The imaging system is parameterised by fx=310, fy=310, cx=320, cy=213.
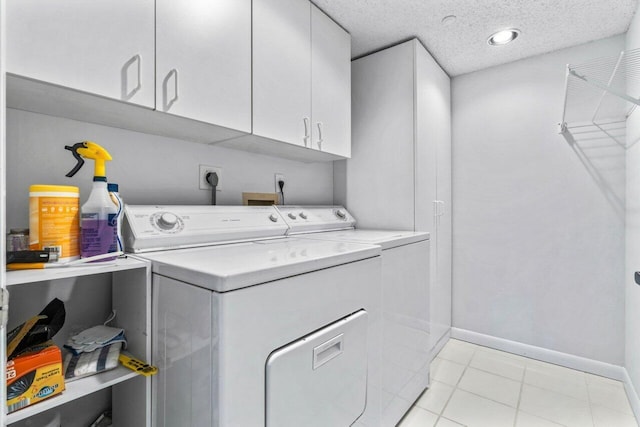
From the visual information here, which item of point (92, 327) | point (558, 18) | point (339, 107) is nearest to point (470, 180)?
point (558, 18)

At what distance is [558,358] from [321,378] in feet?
7.33

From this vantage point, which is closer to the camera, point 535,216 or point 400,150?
point 400,150

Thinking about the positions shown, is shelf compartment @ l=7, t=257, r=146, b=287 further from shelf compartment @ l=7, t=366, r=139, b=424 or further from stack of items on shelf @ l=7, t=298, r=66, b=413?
shelf compartment @ l=7, t=366, r=139, b=424

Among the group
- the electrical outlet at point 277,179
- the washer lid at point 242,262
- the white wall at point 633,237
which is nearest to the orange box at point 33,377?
the washer lid at point 242,262

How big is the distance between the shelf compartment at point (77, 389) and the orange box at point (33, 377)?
0.02 m

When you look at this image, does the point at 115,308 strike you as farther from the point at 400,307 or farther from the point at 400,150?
the point at 400,150

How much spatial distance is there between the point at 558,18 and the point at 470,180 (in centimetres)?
120

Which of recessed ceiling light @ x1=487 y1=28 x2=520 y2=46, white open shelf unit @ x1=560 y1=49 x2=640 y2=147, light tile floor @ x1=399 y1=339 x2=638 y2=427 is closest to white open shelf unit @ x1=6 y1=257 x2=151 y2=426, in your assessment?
light tile floor @ x1=399 y1=339 x2=638 y2=427

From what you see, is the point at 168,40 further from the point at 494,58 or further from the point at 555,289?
the point at 555,289

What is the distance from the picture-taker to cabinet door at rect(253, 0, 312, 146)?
1.42 metres

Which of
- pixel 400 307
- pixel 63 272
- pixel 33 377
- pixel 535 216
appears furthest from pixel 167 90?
pixel 535 216

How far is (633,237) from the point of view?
1886 millimetres

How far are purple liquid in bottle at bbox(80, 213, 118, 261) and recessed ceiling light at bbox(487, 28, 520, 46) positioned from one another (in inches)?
97.1

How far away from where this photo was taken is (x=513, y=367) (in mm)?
2270
